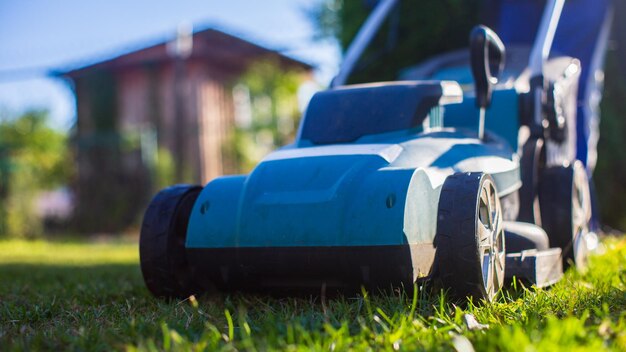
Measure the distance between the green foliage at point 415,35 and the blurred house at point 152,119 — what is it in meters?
7.50

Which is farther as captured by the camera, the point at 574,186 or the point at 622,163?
the point at 622,163

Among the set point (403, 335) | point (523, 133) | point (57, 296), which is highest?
point (523, 133)

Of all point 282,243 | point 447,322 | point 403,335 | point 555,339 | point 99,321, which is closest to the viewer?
point 555,339

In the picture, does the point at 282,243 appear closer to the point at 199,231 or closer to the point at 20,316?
the point at 199,231

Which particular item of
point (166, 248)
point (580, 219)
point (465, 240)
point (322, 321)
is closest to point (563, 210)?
point (580, 219)

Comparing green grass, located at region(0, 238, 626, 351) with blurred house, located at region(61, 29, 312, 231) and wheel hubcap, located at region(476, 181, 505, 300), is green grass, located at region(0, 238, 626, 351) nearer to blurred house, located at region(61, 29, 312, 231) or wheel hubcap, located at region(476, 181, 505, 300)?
wheel hubcap, located at region(476, 181, 505, 300)

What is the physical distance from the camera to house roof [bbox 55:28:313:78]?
16.8 meters

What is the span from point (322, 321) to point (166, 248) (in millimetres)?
1076

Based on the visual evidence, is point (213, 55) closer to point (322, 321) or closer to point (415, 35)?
point (415, 35)

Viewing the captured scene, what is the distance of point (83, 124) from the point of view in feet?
55.8

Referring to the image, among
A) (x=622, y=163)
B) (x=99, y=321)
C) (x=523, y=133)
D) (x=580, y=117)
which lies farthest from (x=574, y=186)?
(x=622, y=163)

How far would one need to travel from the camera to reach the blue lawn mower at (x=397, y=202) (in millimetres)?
2697

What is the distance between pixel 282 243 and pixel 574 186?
174cm

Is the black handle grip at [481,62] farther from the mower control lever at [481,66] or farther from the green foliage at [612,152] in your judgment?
the green foliage at [612,152]
